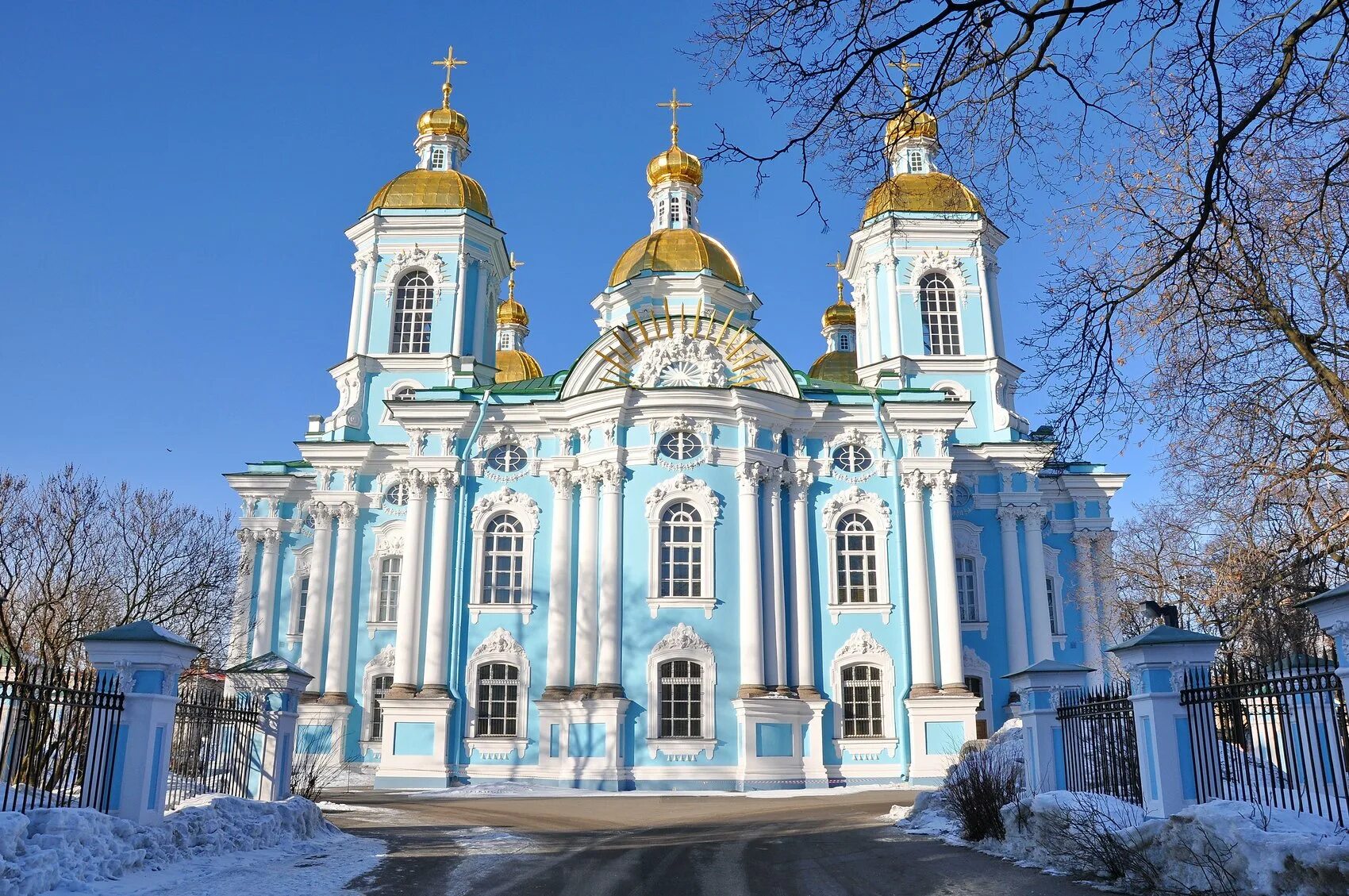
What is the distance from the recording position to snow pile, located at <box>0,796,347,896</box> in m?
6.90

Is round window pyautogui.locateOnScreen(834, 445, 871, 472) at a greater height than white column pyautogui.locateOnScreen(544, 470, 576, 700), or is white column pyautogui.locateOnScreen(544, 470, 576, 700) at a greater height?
round window pyautogui.locateOnScreen(834, 445, 871, 472)

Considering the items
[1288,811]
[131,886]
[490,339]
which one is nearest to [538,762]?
[490,339]

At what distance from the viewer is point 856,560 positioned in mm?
24188

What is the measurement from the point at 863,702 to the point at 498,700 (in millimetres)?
7907

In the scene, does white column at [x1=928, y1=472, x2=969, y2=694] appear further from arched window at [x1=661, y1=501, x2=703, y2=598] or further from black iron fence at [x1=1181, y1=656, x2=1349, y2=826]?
black iron fence at [x1=1181, y1=656, x2=1349, y2=826]

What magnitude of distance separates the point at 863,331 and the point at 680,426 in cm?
907

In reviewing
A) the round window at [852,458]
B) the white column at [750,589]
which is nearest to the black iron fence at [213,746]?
the white column at [750,589]

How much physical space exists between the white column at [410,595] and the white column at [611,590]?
4.22 meters

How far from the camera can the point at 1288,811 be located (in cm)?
704

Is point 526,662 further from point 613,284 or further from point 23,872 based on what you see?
point 23,872

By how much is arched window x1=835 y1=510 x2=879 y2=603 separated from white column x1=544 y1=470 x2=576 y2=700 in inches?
237

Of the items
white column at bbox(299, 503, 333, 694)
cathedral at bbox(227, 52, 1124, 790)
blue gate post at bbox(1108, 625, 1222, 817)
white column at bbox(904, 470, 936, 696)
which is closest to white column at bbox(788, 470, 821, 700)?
cathedral at bbox(227, 52, 1124, 790)

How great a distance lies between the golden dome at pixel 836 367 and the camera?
3533 cm

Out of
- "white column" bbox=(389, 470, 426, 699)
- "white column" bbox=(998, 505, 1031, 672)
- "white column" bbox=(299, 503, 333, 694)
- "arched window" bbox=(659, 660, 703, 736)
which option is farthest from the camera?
"white column" bbox=(299, 503, 333, 694)
